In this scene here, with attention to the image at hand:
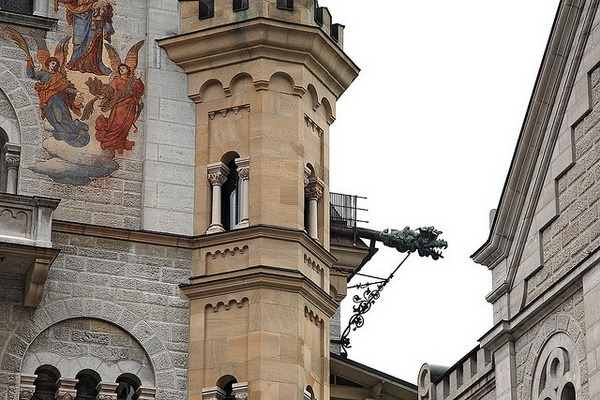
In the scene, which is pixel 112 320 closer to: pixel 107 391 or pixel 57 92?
pixel 107 391

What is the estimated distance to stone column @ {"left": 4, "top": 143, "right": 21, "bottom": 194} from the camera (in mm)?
40562

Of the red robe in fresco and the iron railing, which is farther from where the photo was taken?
the iron railing

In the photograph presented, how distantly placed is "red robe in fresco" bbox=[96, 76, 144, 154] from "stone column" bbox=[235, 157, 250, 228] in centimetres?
197

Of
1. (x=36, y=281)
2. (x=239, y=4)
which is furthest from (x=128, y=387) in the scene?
(x=239, y=4)

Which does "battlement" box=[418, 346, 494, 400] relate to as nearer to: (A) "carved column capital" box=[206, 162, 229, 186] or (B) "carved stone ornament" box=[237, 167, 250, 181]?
(B) "carved stone ornament" box=[237, 167, 250, 181]

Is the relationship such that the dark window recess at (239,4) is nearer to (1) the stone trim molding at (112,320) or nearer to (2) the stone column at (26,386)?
(1) the stone trim molding at (112,320)

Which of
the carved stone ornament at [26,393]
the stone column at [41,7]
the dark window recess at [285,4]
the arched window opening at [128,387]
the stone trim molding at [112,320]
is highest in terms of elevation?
the dark window recess at [285,4]

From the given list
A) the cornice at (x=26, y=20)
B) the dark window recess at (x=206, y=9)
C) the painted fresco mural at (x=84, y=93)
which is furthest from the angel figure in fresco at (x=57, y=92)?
the dark window recess at (x=206, y=9)

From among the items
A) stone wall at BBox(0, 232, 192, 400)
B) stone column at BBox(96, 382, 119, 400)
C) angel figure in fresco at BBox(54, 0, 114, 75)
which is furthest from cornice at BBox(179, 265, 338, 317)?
angel figure in fresco at BBox(54, 0, 114, 75)

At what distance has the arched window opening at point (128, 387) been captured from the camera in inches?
1586

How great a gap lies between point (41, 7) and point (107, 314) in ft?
19.1

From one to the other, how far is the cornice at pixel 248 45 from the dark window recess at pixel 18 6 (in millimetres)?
2427

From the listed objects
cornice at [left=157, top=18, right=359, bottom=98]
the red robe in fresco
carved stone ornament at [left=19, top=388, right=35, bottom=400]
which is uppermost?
cornice at [left=157, top=18, right=359, bottom=98]

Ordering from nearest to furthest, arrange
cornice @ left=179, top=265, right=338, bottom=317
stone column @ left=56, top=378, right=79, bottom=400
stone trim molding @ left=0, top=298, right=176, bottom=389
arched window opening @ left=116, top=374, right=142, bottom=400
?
stone column @ left=56, top=378, right=79, bottom=400 → stone trim molding @ left=0, top=298, right=176, bottom=389 → arched window opening @ left=116, top=374, right=142, bottom=400 → cornice @ left=179, top=265, right=338, bottom=317
